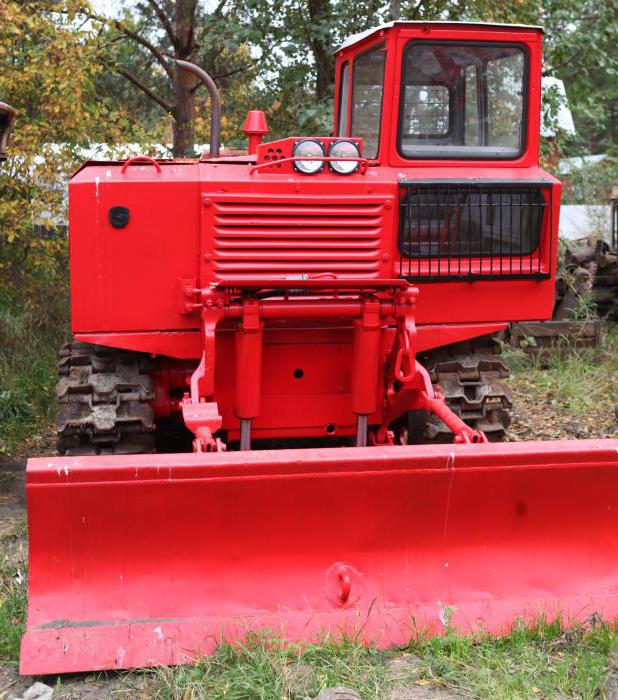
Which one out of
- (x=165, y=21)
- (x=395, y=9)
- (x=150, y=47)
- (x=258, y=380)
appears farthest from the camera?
(x=165, y=21)

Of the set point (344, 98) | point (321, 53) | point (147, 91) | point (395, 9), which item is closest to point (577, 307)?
point (395, 9)

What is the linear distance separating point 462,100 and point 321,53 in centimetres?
502

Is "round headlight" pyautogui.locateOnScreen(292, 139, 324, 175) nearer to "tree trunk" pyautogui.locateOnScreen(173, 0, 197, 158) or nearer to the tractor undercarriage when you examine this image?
the tractor undercarriage

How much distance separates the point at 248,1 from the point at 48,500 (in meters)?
7.23

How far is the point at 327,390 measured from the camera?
4930mm

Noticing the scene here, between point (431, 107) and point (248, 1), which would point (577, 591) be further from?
point (248, 1)

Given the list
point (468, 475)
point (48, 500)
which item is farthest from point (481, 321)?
point (48, 500)

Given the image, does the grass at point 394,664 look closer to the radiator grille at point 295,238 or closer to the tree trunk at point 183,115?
the radiator grille at point 295,238

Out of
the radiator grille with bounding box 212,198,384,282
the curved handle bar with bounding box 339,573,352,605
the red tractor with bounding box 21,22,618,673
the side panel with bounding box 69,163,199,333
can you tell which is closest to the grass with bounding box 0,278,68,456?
the red tractor with bounding box 21,22,618,673

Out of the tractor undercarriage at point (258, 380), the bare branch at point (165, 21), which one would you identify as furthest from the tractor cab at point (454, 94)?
the bare branch at point (165, 21)

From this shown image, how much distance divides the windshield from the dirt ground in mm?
2580

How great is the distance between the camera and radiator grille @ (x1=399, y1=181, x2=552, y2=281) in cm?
481

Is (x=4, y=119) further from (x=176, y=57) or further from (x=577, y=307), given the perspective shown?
(x=176, y=57)

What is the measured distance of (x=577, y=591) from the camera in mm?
3809
